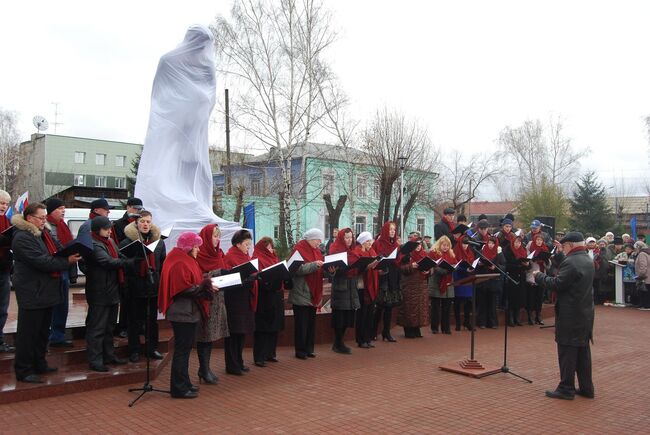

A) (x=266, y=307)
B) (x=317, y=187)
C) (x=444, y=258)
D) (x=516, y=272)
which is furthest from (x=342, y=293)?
(x=317, y=187)

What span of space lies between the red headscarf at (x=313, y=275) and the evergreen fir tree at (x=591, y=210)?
32.8 m

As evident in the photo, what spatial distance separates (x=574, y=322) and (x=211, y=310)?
4358mm

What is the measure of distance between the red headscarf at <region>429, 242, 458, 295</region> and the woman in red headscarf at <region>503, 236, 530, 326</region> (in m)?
1.90

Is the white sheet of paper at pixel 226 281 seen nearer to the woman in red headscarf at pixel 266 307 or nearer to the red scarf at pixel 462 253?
the woman in red headscarf at pixel 266 307

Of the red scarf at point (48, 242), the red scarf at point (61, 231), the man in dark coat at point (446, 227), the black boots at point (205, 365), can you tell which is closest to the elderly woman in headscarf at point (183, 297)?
the black boots at point (205, 365)

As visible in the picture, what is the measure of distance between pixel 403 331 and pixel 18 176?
4003 centimetres

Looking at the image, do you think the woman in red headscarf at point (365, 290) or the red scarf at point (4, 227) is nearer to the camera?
the red scarf at point (4, 227)

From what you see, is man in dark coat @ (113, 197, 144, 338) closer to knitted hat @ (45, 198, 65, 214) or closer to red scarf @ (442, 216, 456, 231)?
knitted hat @ (45, 198, 65, 214)

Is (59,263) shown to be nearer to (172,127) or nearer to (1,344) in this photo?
(1,344)

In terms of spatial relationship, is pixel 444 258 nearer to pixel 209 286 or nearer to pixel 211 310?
pixel 211 310

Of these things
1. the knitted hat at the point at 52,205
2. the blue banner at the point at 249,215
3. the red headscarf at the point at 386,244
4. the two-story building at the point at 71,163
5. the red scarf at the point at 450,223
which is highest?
the two-story building at the point at 71,163

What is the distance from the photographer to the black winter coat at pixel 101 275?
6469 millimetres

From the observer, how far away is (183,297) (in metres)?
6.18

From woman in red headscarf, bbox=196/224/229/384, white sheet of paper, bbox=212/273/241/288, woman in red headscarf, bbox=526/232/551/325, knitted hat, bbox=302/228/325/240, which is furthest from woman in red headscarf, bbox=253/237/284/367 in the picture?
woman in red headscarf, bbox=526/232/551/325
